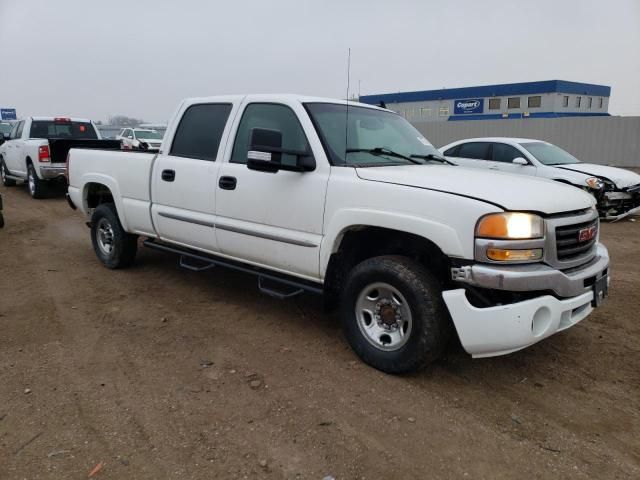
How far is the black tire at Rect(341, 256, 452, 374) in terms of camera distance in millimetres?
3236

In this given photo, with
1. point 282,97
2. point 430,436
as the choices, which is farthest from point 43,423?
point 282,97

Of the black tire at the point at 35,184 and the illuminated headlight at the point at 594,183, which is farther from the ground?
the illuminated headlight at the point at 594,183

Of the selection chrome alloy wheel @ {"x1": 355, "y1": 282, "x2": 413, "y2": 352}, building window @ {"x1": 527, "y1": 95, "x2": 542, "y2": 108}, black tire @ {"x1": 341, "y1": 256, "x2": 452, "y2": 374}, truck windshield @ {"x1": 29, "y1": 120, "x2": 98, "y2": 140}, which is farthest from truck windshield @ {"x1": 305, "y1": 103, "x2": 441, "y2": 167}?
building window @ {"x1": 527, "y1": 95, "x2": 542, "y2": 108}

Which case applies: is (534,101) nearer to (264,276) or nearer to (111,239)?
(111,239)

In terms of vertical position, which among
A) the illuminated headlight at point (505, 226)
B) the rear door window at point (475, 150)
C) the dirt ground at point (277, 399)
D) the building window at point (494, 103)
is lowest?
the dirt ground at point (277, 399)

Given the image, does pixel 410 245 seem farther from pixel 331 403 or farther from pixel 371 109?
pixel 371 109

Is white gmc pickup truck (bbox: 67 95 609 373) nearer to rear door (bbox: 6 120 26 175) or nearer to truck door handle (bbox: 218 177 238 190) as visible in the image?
truck door handle (bbox: 218 177 238 190)

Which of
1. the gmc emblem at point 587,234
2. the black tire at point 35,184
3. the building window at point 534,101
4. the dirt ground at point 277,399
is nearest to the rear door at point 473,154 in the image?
the dirt ground at point 277,399

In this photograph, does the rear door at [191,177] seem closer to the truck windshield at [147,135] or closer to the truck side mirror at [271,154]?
the truck side mirror at [271,154]

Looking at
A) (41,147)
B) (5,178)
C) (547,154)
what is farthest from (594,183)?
(5,178)

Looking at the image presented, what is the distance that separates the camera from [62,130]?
13.0m

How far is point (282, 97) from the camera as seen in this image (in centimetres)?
422

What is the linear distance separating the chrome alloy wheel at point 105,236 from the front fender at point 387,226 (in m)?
3.37

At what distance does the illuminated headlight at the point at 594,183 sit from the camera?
906cm
